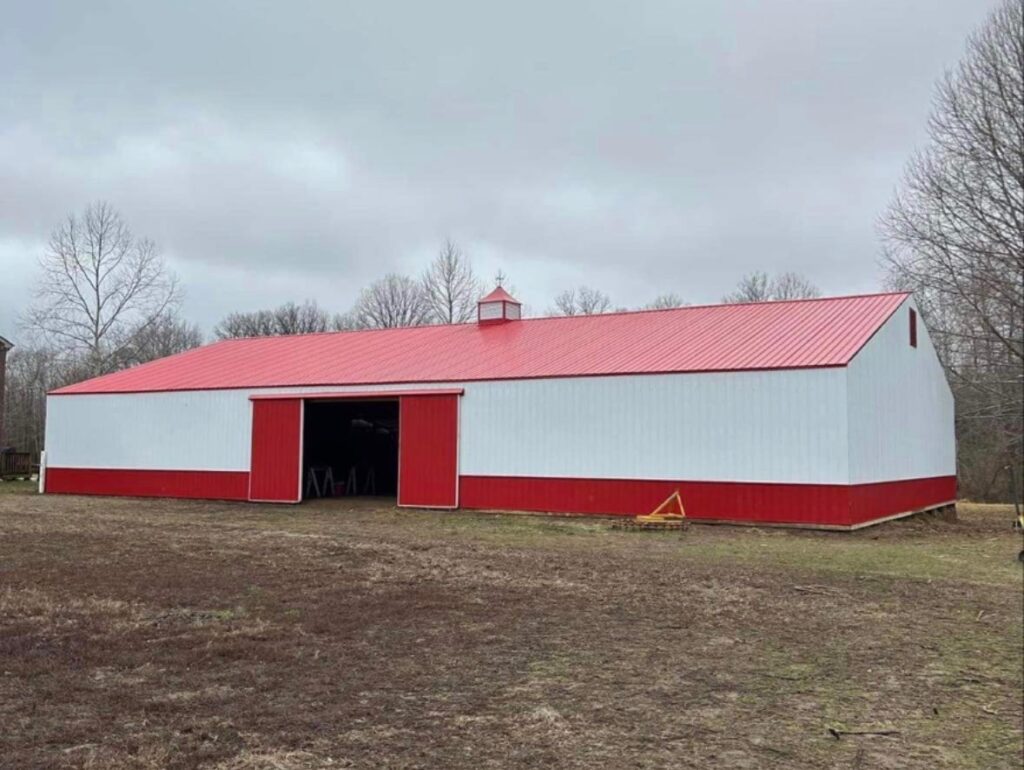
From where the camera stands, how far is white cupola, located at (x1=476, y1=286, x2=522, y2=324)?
92.0ft

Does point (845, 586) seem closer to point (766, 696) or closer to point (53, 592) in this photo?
point (766, 696)

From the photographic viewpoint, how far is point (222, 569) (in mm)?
11180

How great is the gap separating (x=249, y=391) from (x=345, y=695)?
63.2ft

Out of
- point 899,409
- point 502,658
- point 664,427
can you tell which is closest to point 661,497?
point 664,427

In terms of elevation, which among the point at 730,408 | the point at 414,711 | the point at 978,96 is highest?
the point at 978,96

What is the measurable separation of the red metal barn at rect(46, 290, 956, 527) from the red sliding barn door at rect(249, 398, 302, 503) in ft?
0.17

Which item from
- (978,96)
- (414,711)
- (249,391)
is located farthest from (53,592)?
(978,96)

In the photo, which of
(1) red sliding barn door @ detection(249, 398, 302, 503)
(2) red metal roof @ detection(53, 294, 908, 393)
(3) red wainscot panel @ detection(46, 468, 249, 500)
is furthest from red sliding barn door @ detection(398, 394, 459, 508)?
(3) red wainscot panel @ detection(46, 468, 249, 500)

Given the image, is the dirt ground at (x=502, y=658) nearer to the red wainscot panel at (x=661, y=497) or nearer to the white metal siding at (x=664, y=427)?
the red wainscot panel at (x=661, y=497)

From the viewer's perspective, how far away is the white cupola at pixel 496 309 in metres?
28.0

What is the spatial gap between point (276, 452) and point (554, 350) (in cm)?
783

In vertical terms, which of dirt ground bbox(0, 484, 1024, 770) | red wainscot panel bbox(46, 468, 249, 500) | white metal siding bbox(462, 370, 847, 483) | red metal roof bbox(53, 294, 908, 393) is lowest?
dirt ground bbox(0, 484, 1024, 770)

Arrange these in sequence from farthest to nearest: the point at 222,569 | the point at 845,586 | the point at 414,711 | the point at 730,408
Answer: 1. the point at 730,408
2. the point at 222,569
3. the point at 845,586
4. the point at 414,711

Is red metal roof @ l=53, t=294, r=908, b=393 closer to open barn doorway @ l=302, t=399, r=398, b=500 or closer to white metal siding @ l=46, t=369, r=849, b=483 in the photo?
white metal siding @ l=46, t=369, r=849, b=483
